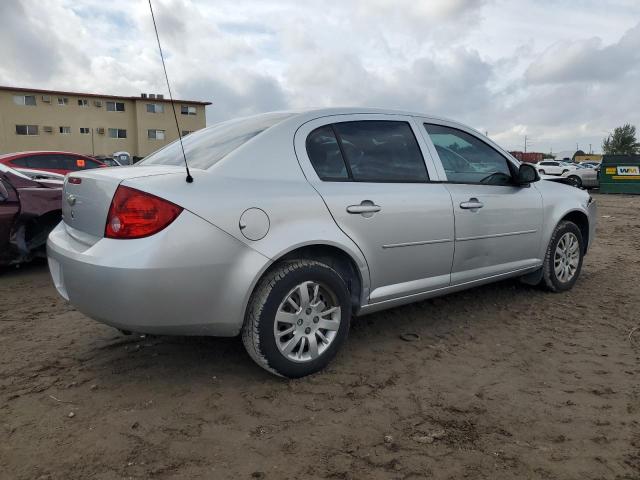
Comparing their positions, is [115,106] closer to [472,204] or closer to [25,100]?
[25,100]

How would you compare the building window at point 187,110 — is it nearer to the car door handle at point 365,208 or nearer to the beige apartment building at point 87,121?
the beige apartment building at point 87,121

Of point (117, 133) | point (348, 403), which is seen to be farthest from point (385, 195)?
point (117, 133)

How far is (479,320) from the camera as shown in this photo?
13.2 feet

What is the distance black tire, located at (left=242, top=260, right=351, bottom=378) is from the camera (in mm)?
2676

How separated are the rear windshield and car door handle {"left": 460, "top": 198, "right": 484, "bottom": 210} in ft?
4.61

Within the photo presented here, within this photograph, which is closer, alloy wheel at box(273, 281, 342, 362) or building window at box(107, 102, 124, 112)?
alloy wheel at box(273, 281, 342, 362)

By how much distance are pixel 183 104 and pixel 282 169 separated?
153 feet

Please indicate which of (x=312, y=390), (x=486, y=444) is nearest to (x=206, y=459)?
(x=312, y=390)

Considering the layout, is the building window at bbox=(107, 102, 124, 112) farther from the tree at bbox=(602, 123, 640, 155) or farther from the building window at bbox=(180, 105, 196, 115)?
the tree at bbox=(602, 123, 640, 155)

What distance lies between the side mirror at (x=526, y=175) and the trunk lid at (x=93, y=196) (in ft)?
8.85

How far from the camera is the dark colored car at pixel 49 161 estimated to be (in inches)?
387

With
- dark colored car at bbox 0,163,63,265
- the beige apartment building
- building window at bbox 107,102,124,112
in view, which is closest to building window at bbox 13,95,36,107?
the beige apartment building

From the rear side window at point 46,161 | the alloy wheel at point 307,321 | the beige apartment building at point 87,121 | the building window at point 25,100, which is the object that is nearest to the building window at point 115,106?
the beige apartment building at point 87,121

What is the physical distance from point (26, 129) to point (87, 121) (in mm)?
4654
